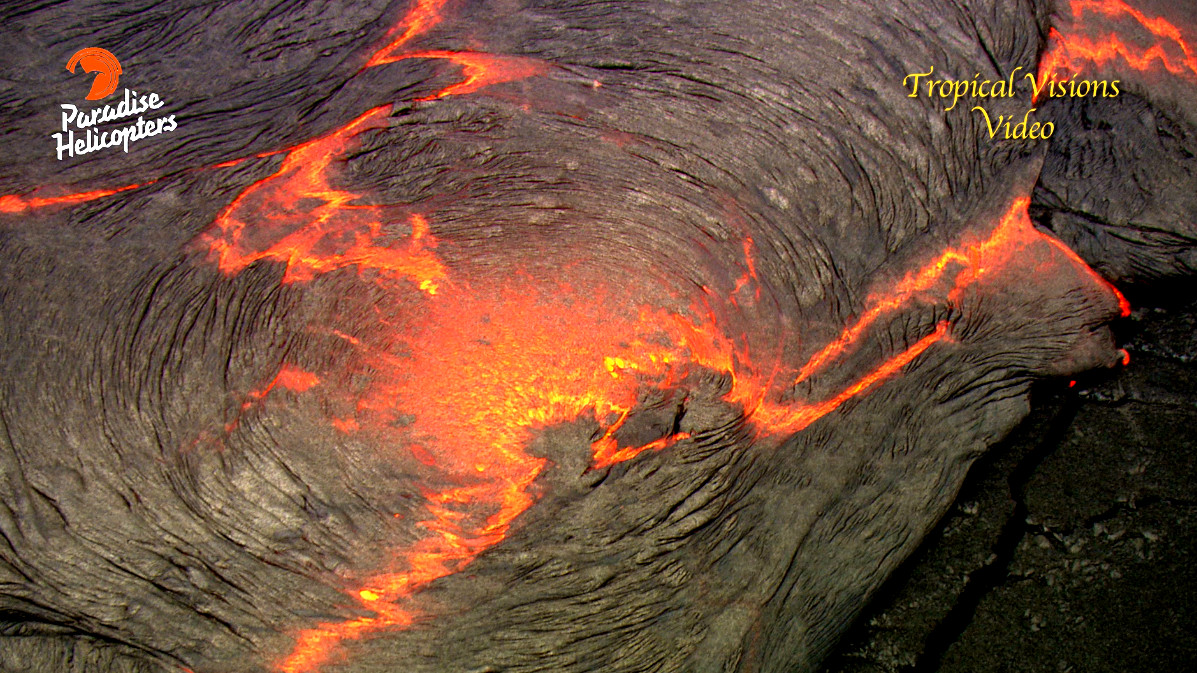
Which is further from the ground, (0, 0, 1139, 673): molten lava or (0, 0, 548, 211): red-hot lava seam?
→ (0, 0, 548, 211): red-hot lava seam

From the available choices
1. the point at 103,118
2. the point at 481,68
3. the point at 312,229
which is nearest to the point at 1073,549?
the point at 481,68

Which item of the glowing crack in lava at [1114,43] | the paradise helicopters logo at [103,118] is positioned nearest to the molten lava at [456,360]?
the paradise helicopters logo at [103,118]

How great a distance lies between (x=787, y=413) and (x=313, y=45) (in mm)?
1259

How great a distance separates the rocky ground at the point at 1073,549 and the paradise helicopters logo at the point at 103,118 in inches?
72.6

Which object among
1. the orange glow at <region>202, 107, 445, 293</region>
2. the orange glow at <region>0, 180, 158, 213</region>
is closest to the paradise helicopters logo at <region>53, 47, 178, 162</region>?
the orange glow at <region>0, 180, 158, 213</region>

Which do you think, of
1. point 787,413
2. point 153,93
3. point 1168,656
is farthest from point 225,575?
point 1168,656

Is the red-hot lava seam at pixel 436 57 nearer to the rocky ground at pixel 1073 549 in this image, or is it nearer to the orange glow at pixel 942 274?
the orange glow at pixel 942 274

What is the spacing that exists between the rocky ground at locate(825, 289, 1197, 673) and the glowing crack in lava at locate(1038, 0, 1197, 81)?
0.54 m

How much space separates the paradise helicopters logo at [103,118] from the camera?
1.70 m

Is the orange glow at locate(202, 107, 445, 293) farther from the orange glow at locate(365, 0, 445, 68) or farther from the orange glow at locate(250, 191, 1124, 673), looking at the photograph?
the orange glow at locate(365, 0, 445, 68)

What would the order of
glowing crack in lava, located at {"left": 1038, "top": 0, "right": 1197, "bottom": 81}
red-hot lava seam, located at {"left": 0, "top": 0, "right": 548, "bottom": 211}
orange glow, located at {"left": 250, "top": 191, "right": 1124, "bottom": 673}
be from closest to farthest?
orange glow, located at {"left": 250, "top": 191, "right": 1124, "bottom": 673} → red-hot lava seam, located at {"left": 0, "top": 0, "right": 548, "bottom": 211} → glowing crack in lava, located at {"left": 1038, "top": 0, "right": 1197, "bottom": 81}

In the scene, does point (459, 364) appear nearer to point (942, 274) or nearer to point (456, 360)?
point (456, 360)

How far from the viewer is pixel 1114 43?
73.9 inches

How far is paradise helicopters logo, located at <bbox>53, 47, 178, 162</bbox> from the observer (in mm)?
1703
